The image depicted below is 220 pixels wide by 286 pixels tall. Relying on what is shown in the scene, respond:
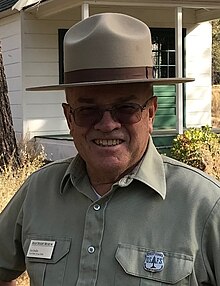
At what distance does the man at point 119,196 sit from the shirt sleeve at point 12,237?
0.11 metres

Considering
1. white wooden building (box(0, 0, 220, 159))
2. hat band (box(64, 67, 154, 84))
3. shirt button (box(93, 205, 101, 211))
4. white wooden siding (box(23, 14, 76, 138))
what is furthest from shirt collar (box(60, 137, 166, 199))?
white wooden siding (box(23, 14, 76, 138))

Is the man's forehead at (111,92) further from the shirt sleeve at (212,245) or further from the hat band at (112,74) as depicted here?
the shirt sleeve at (212,245)

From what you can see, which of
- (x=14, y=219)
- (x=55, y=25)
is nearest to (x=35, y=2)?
(x=55, y=25)

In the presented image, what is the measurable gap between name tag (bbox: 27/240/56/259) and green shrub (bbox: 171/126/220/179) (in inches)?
297

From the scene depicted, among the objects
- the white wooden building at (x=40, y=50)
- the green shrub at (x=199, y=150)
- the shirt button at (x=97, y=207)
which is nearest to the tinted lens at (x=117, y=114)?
the shirt button at (x=97, y=207)

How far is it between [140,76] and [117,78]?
8 cm

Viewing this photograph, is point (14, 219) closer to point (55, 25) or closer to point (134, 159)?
point (134, 159)

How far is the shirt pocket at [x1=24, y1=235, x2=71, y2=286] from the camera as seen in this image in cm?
213

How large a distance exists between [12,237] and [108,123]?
0.60 m

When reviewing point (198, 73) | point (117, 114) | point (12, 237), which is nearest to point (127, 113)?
point (117, 114)

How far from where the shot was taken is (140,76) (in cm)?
209

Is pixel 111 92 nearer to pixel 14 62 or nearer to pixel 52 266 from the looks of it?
pixel 52 266

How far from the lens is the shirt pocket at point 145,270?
1947mm

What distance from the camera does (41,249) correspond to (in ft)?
7.18
